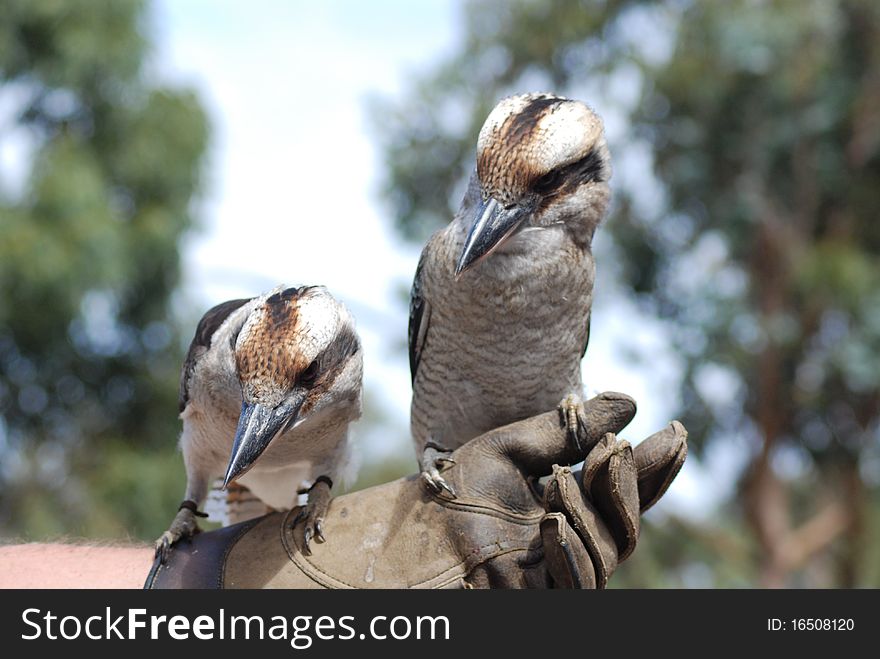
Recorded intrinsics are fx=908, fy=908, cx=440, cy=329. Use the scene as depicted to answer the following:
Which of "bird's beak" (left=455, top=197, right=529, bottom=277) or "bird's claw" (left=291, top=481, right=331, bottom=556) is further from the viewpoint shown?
"bird's claw" (left=291, top=481, right=331, bottom=556)

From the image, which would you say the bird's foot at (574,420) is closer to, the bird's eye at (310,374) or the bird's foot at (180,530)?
the bird's eye at (310,374)

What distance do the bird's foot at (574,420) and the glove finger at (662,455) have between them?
0.60 feet

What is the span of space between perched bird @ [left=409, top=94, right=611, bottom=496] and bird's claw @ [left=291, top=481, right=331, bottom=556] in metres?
0.32

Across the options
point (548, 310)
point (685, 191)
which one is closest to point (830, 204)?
point (685, 191)

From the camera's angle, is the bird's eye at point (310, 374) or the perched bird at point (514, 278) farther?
the perched bird at point (514, 278)

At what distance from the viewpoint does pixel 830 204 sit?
1046 centimetres

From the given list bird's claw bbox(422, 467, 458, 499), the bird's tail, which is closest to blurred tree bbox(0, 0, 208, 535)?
the bird's tail

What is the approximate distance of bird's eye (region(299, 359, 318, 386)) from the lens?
2434 millimetres

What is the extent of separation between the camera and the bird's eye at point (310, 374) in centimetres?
243

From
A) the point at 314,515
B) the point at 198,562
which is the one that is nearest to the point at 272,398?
the point at 314,515

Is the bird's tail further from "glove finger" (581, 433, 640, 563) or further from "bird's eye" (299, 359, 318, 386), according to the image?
"glove finger" (581, 433, 640, 563)

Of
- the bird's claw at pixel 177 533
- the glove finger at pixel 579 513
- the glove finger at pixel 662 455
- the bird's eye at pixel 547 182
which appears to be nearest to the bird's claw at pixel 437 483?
the glove finger at pixel 579 513

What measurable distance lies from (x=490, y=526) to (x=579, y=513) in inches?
10.8
